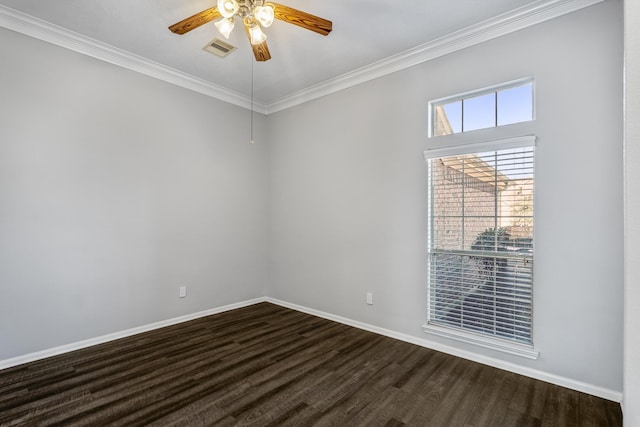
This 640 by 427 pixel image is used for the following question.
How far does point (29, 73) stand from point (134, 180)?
1173 mm

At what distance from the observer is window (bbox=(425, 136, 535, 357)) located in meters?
2.50

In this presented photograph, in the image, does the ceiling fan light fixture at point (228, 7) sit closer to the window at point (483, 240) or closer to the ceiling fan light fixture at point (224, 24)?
the ceiling fan light fixture at point (224, 24)

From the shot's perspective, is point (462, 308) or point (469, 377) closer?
point (469, 377)

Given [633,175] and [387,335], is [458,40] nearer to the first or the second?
[633,175]

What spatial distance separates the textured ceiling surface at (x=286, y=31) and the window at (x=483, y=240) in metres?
1.07

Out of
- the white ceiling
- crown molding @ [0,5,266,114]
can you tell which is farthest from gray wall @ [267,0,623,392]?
crown molding @ [0,5,266,114]

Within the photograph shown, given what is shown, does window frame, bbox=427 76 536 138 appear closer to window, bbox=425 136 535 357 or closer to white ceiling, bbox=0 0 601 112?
window, bbox=425 136 535 357

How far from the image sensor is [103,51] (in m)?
3.06

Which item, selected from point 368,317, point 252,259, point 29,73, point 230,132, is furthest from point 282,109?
point 368,317

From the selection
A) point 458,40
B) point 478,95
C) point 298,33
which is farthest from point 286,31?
point 478,95

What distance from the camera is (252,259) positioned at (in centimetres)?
444

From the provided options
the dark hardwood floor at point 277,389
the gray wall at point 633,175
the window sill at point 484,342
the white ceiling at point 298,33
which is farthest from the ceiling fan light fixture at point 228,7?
the window sill at point 484,342

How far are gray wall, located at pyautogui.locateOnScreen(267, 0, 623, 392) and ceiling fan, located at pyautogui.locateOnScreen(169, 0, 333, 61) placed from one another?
143cm

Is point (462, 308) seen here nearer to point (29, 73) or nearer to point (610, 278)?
point (610, 278)
